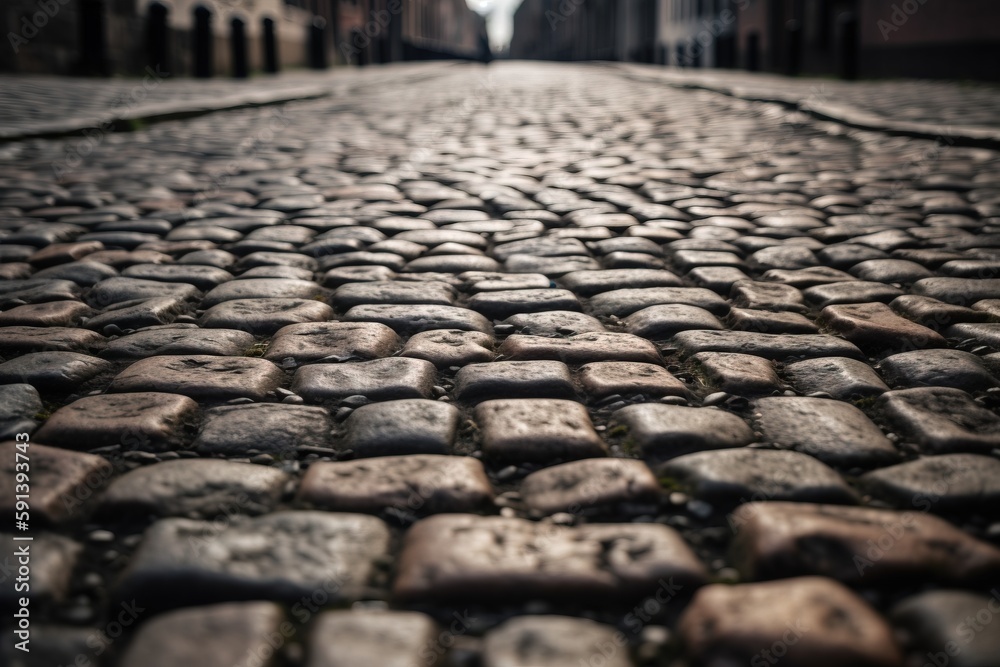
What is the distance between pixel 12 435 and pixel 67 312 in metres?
0.87

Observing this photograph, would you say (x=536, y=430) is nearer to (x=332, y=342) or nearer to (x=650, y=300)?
(x=332, y=342)

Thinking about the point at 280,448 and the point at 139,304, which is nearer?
the point at 280,448

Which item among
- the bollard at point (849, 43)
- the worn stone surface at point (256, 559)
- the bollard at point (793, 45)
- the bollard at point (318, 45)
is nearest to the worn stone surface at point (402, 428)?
the worn stone surface at point (256, 559)

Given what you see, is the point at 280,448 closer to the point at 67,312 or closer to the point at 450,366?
the point at 450,366

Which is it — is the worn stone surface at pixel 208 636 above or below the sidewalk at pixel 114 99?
below

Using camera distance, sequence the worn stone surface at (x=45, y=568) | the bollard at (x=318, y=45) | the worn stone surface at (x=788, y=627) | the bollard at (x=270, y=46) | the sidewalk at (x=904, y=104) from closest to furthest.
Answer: the worn stone surface at (x=788, y=627)
the worn stone surface at (x=45, y=568)
the sidewalk at (x=904, y=104)
the bollard at (x=270, y=46)
the bollard at (x=318, y=45)

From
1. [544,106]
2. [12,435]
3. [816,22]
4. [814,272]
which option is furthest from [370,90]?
[12,435]

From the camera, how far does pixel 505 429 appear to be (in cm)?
166

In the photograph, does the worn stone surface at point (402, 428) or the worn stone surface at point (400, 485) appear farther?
the worn stone surface at point (402, 428)

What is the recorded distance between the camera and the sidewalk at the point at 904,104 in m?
6.02

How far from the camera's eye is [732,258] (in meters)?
3.10

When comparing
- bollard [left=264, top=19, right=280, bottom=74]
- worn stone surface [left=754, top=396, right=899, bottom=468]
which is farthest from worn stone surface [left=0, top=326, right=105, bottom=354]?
bollard [left=264, top=19, right=280, bottom=74]

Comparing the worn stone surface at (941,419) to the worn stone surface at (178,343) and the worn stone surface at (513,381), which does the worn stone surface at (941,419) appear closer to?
the worn stone surface at (513,381)

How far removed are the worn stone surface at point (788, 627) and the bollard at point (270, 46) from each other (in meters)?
16.5
